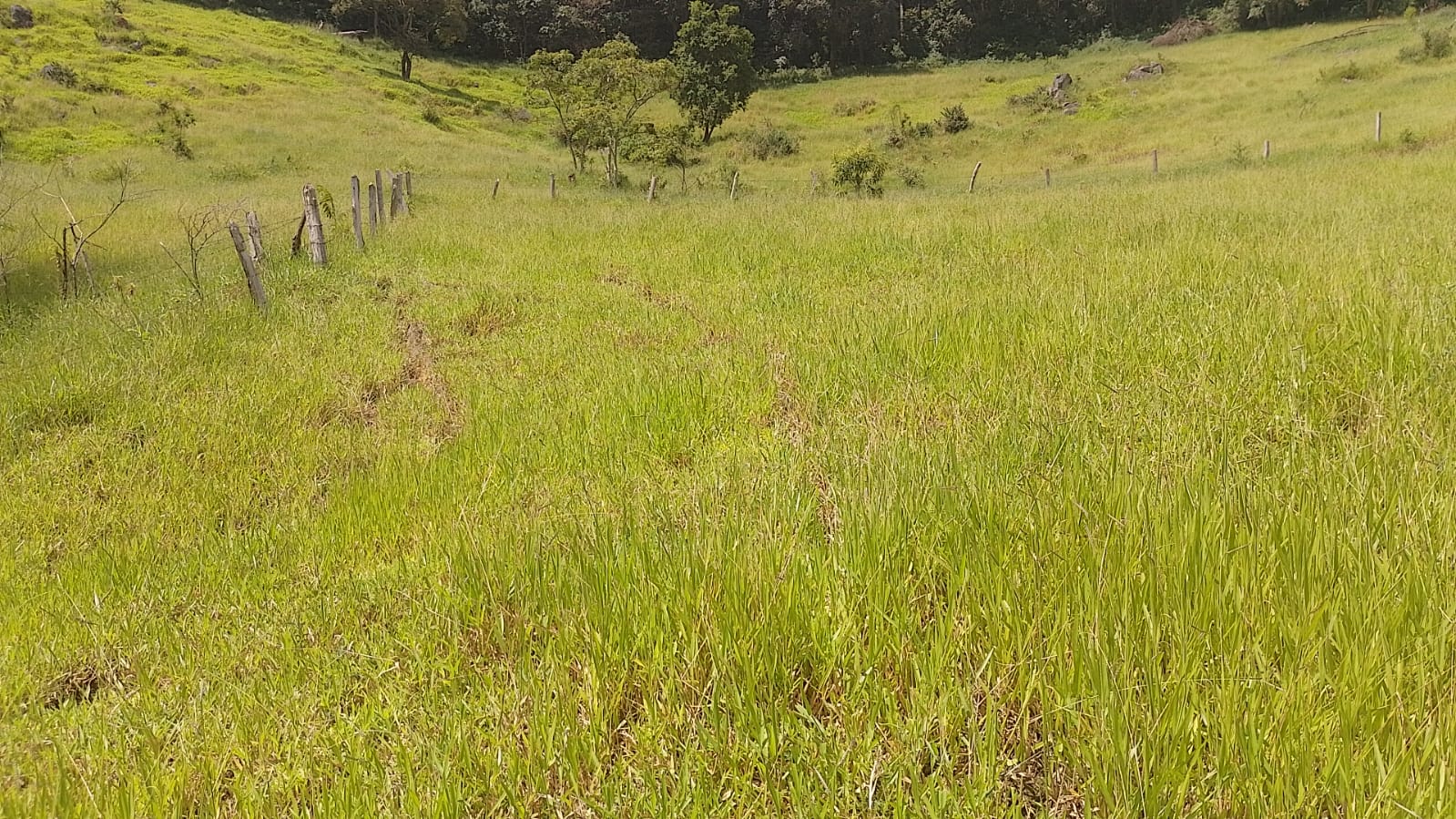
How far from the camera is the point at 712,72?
46656 millimetres

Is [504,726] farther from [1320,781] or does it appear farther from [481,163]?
[481,163]

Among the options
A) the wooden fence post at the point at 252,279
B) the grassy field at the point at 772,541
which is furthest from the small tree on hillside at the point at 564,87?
the grassy field at the point at 772,541

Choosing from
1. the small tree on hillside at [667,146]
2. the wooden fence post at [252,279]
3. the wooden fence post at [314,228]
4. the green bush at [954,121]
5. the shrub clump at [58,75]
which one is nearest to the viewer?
the wooden fence post at [252,279]

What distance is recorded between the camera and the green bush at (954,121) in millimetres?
40938

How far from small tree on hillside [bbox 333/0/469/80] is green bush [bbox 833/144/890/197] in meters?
46.8

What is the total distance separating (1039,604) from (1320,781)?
0.58 metres

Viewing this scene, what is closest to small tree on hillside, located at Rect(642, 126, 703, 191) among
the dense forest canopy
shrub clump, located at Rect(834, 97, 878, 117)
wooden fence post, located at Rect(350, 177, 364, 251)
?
shrub clump, located at Rect(834, 97, 878, 117)

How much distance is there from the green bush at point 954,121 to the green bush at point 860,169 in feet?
53.2

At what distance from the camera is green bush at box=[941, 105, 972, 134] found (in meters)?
40.9

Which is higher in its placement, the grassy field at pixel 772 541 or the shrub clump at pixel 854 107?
the shrub clump at pixel 854 107

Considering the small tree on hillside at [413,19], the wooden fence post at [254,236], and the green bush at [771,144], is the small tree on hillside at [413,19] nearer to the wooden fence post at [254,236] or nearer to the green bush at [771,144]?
the green bush at [771,144]

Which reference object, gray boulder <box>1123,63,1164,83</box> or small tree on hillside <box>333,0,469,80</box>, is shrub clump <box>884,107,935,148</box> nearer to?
gray boulder <box>1123,63,1164,83</box>

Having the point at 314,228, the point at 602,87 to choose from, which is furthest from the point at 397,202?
the point at 602,87

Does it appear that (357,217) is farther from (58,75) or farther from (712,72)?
(712,72)
